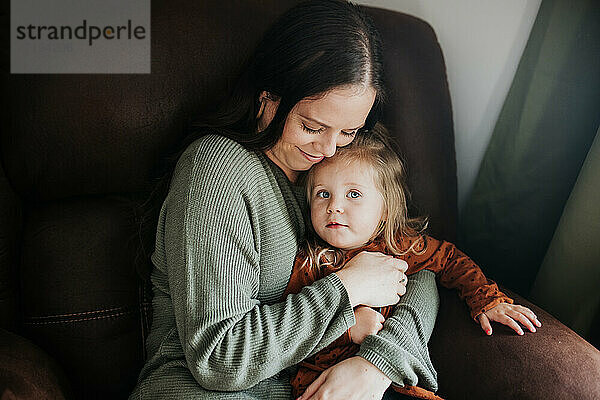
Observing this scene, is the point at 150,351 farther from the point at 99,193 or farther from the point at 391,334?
the point at 391,334

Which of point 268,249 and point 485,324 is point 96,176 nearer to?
point 268,249

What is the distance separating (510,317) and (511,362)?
0.11m

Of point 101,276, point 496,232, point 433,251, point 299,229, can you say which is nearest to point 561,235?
point 496,232

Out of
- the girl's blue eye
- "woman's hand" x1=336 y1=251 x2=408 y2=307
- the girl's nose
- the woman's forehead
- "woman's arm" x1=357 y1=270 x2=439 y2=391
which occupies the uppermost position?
the woman's forehead

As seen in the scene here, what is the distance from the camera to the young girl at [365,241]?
4.18 feet

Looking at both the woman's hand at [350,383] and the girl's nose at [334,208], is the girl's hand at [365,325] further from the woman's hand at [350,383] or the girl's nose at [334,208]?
the girl's nose at [334,208]

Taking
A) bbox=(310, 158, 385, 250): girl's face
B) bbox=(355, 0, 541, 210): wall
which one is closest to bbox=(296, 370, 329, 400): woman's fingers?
bbox=(310, 158, 385, 250): girl's face

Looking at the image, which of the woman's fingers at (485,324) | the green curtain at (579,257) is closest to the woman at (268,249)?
the woman's fingers at (485,324)

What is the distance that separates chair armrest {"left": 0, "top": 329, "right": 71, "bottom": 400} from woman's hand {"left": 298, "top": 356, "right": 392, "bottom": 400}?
1.46 ft

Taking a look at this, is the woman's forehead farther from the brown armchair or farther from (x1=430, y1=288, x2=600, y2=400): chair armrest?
(x1=430, y1=288, x2=600, y2=400): chair armrest

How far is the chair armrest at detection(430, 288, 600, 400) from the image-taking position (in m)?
1.18

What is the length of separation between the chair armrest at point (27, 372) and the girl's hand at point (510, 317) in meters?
0.81

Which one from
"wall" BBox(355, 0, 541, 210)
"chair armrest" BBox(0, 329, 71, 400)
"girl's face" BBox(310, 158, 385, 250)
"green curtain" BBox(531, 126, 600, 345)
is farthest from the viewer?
"wall" BBox(355, 0, 541, 210)

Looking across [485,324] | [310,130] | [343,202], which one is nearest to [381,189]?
[343,202]
